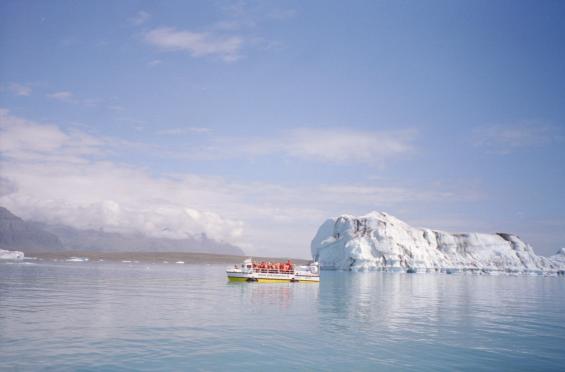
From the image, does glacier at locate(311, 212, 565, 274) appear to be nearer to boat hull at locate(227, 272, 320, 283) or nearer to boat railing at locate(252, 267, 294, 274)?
boat railing at locate(252, 267, 294, 274)

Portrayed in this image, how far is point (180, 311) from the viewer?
27.3 metres

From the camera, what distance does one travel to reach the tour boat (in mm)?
56531

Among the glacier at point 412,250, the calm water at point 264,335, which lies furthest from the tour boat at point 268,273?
the glacier at point 412,250

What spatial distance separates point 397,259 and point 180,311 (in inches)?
3432

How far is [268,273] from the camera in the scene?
58.7 meters

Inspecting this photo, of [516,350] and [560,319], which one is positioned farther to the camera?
[560,319]

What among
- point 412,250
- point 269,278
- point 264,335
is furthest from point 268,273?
point 412,250

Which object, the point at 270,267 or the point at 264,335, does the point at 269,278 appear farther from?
the point at 264,335

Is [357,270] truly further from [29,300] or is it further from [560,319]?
[29,300]

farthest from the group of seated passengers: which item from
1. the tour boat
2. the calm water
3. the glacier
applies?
the glacier

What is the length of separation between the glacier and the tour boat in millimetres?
47183

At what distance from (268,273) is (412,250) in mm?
62864

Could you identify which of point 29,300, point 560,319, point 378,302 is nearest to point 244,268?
point 378,302

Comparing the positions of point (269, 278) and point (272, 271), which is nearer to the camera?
point (269, 278)
